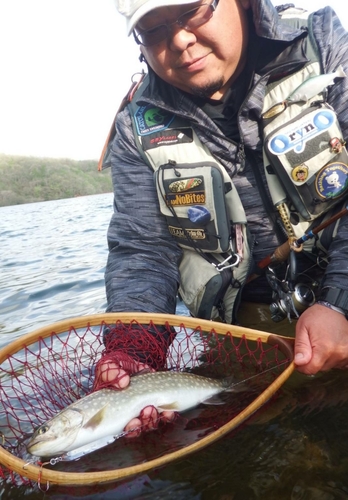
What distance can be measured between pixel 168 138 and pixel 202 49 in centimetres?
72

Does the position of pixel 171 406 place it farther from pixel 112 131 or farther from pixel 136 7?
pixel 136 7

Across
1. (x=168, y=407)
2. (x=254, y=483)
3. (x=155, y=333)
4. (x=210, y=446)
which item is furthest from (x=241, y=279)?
(x=254, y=483)

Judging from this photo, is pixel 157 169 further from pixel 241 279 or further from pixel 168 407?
pixel 168 407

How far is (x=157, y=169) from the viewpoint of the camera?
370 centimetres

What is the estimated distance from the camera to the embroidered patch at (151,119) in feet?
12.4

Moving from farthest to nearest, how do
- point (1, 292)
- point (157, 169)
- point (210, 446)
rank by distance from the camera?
point (1, 292)
point (157, 169)
point (210, 446)

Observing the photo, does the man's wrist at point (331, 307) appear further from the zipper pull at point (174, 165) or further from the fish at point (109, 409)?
the zipper pull at point (174, 165)

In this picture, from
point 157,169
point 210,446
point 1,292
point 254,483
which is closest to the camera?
point 254,483

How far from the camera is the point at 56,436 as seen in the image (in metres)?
2.51

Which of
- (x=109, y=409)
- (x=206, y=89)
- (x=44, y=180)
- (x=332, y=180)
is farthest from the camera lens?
(x=44, y=180)

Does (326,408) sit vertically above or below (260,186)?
below

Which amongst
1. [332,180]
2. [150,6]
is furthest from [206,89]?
[332,180]

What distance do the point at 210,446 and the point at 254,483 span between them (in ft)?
1.13

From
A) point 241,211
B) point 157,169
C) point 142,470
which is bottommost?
point 142,470
